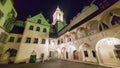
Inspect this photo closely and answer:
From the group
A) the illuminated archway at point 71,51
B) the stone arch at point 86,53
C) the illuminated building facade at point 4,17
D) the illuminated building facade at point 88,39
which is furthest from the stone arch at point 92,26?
the illuminated building facade at point 4,17

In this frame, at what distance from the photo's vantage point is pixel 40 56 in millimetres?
18984

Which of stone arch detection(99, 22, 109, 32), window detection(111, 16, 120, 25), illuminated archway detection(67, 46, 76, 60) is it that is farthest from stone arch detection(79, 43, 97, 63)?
window detection(111, 16, 120, 25)

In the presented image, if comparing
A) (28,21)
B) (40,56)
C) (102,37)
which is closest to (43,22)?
(28,21)

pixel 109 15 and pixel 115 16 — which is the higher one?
pixel 109 15

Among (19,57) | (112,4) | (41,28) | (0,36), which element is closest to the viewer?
(112,4)

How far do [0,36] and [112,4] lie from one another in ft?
70.7

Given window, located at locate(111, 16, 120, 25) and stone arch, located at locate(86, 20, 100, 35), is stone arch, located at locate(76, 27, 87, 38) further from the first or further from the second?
window, located at locate(111, 16, 120, 25)

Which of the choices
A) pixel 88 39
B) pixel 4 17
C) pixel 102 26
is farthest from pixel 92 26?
pixel 4 17

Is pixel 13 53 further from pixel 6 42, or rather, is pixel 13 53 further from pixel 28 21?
pixel 28 21

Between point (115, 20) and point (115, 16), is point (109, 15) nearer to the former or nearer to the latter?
point (115, 16)

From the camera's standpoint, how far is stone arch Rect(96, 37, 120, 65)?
30.2 feet

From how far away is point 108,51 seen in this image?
10109mm

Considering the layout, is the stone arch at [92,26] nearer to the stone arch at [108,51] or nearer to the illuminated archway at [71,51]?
the stone arch at [108,51]

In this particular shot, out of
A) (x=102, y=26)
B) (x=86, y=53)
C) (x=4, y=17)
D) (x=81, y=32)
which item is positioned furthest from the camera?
(x=4, y=17)
